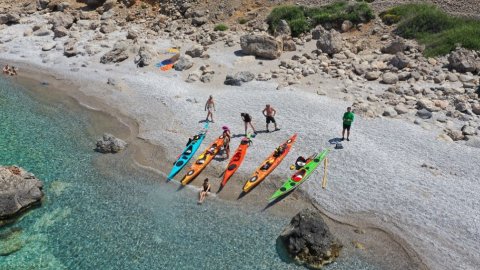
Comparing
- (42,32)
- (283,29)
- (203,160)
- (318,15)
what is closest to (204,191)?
(203,160)

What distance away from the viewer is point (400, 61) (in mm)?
28469

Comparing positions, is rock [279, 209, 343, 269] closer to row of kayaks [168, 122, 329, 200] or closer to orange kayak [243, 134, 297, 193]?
row of kayaks [168, 122, 329, 200]

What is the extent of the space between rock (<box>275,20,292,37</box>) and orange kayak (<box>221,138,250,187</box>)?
15.6m

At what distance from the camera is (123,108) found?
27531 millimetres

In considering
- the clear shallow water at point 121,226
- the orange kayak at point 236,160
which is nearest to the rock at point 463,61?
the orange kayak at point 236,160

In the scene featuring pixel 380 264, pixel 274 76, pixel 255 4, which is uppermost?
pixel 255 4

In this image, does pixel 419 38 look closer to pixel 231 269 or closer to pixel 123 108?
pixel 123 108

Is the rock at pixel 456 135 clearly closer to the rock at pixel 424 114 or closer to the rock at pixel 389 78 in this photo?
the rock at pixel 424 114

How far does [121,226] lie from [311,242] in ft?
25.1

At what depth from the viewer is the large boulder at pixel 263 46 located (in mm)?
31609

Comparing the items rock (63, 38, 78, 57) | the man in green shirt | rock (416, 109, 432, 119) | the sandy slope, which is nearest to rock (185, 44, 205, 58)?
the sandy slope

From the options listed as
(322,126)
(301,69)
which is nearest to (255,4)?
(301,69)

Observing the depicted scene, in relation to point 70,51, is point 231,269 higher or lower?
lower

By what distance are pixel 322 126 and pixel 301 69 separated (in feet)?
25.6
